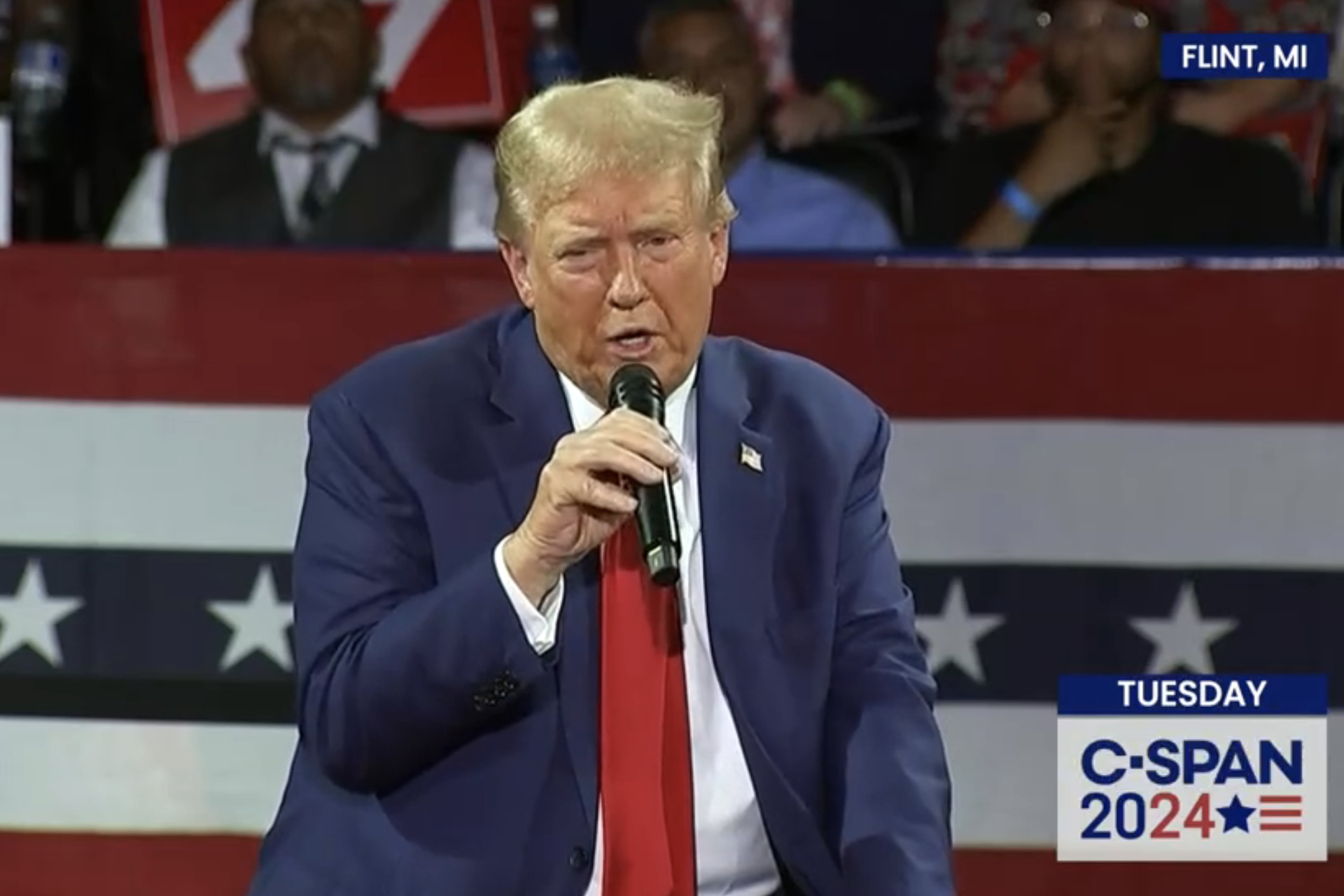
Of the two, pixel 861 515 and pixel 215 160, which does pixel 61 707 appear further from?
pixel 861 515

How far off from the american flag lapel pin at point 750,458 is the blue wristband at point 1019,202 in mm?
1225

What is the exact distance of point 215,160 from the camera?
112 inches

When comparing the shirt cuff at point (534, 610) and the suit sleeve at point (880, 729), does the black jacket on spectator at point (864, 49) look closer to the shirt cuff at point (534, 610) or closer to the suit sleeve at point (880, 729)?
the suit sleeve at point (880, 729)

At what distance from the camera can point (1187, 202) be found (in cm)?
262

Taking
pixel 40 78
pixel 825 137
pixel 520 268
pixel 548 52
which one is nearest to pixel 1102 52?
pixel 825 137

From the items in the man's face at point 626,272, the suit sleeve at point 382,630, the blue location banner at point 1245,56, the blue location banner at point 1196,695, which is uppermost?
the blue location banner at point 1245,56

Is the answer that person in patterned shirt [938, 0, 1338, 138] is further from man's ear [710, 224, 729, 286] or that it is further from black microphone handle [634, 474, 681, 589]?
black microphone handle [634, 474, 681, 589]

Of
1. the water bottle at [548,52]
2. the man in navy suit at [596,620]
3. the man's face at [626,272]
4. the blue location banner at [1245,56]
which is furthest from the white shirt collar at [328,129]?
the man's face at [626,272]

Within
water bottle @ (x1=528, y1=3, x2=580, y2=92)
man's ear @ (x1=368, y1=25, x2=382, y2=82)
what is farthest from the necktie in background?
water bottle @ (x1=528, y1=3, x2=580, y2=92)

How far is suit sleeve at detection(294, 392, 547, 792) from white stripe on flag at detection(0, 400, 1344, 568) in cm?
92

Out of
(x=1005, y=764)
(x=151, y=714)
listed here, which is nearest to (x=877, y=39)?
(x=1005, y=764)

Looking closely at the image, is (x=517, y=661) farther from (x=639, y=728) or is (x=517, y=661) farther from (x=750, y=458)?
(x=750, y=458)

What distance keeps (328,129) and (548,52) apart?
29 centimetres

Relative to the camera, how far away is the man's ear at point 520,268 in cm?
144
